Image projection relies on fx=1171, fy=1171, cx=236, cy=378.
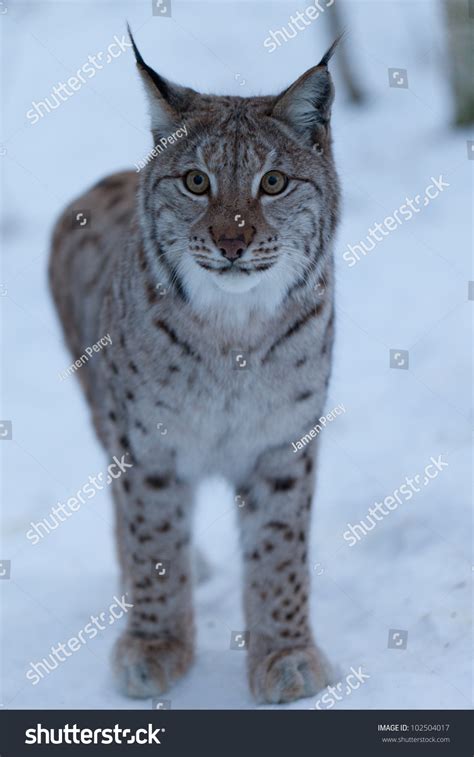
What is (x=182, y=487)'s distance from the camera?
4.46 m

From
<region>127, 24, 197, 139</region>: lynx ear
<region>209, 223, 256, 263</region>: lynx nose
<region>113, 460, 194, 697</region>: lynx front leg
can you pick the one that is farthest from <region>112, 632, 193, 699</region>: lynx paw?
<region>127, 24, 197, 139</region>: lynx ear

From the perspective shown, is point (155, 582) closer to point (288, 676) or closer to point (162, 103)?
point (288, 676)

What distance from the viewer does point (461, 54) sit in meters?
8.98

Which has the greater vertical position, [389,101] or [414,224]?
[389,101]

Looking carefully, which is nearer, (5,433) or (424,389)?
(424,389)

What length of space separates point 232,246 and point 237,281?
0.47ft

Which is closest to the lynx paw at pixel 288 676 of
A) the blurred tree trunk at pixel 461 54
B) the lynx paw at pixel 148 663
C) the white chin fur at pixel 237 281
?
the lynx paw at pixel 148 663

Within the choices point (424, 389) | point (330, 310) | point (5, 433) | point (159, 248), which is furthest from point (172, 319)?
point (5, 433)

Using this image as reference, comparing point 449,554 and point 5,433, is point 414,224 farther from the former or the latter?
point 449,554

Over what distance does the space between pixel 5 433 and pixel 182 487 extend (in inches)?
119

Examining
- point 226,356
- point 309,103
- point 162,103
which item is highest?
point 162,103

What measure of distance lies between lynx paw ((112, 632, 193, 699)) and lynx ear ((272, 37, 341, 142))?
205 centimetres

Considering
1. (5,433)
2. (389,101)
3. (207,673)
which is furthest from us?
(389,101)

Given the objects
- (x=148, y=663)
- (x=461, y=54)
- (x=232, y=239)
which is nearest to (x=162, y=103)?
(x=232, y=239)
